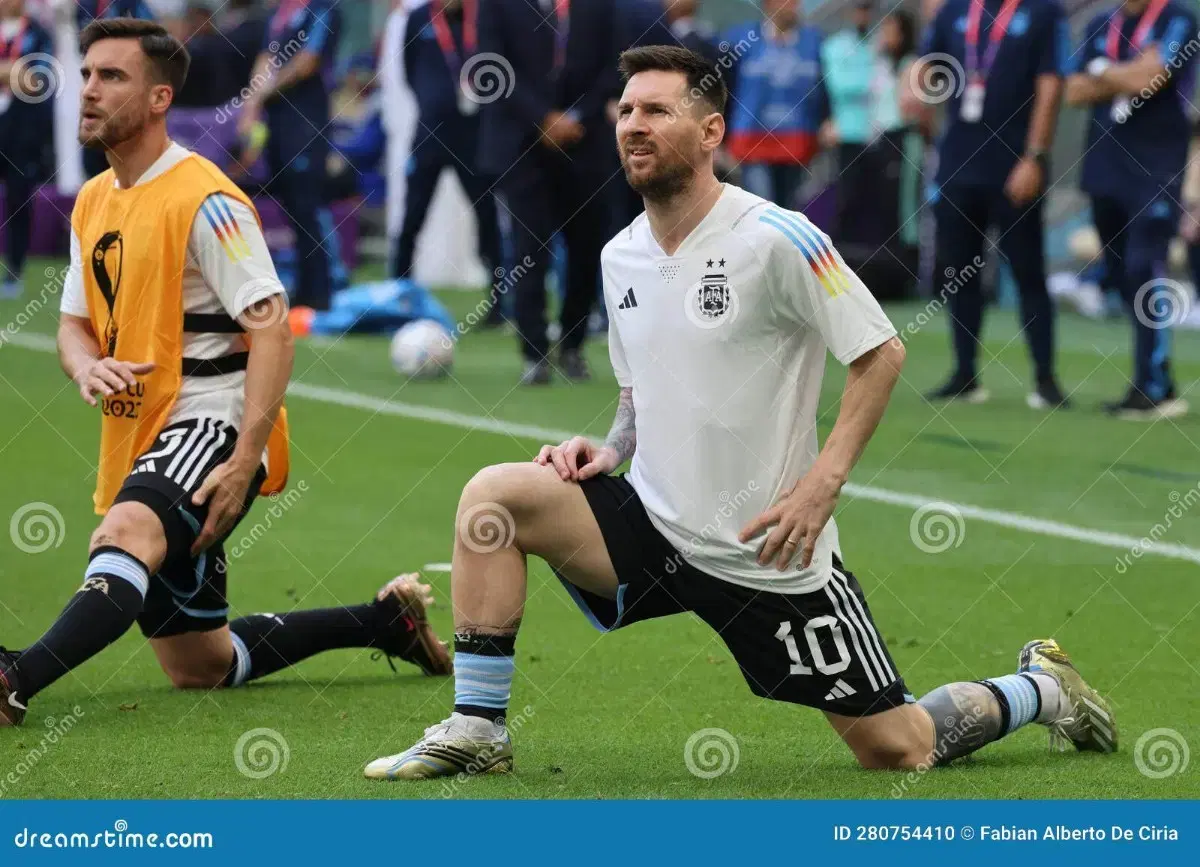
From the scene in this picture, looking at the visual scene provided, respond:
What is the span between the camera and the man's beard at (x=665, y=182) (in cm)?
523

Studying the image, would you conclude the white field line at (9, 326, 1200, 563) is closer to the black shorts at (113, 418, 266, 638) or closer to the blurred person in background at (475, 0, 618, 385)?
the blurred person in background at (475, 0, 618, 385)

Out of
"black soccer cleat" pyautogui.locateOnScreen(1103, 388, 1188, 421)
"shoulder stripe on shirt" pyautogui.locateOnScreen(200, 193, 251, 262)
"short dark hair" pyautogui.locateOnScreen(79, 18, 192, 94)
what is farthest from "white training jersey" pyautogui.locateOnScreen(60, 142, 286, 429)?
"black soccer cleat" pyautogui.locateOnScreen(1103, 388, 1188, 421)

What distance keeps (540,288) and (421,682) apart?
7.24m

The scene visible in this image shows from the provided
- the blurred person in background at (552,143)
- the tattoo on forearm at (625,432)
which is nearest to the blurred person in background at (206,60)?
the blurred person in background at (552,143)

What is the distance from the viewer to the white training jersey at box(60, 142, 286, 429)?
6.14 metres

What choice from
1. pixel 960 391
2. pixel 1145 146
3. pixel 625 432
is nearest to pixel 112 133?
pixel 625 432

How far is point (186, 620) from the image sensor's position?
6.45m

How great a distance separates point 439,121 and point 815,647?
12199 millimetres

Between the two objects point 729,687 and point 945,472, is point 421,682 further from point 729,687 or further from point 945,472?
point 945,472

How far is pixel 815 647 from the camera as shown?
207 inches

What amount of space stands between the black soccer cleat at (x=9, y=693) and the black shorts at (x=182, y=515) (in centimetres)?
47

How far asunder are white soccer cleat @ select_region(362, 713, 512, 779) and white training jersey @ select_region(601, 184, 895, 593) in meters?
0.67

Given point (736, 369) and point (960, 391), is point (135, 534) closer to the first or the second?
point (736, 369)

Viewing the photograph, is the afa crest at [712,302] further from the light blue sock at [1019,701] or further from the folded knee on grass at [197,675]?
the folded knee on grass at [197,675]
